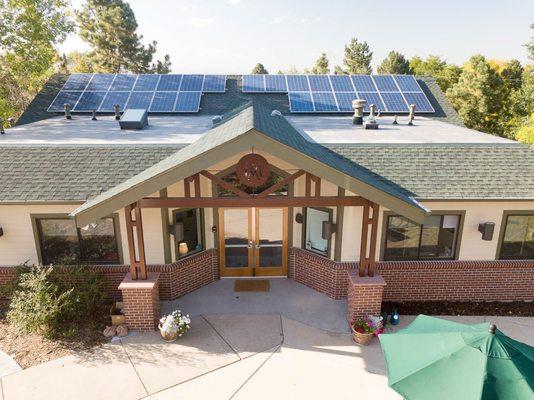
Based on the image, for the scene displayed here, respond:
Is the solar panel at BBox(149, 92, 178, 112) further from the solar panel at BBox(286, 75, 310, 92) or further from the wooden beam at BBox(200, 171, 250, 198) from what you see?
the wooden beam at BBox(200, 171, 250, 198)

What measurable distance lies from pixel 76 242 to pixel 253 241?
507cm

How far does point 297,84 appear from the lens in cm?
2031

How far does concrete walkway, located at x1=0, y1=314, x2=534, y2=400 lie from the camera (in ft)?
24.1

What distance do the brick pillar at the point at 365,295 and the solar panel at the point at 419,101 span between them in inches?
476

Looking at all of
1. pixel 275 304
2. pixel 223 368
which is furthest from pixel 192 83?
pixel 223 368

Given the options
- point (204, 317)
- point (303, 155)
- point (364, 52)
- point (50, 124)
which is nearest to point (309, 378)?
Answer: point (204, 317)

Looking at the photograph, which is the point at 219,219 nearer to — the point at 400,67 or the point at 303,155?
the point at 303,155

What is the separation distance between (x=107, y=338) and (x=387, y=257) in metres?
7.77

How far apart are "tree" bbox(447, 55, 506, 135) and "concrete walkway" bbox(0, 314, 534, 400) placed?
81.7 feet

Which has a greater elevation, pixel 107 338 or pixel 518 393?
pixel 518 393

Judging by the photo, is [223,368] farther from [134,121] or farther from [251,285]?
[134,121]

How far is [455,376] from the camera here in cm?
493

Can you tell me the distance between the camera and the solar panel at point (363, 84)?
19844 millimetres

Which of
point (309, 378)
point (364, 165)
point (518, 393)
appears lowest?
point (309, 378)
